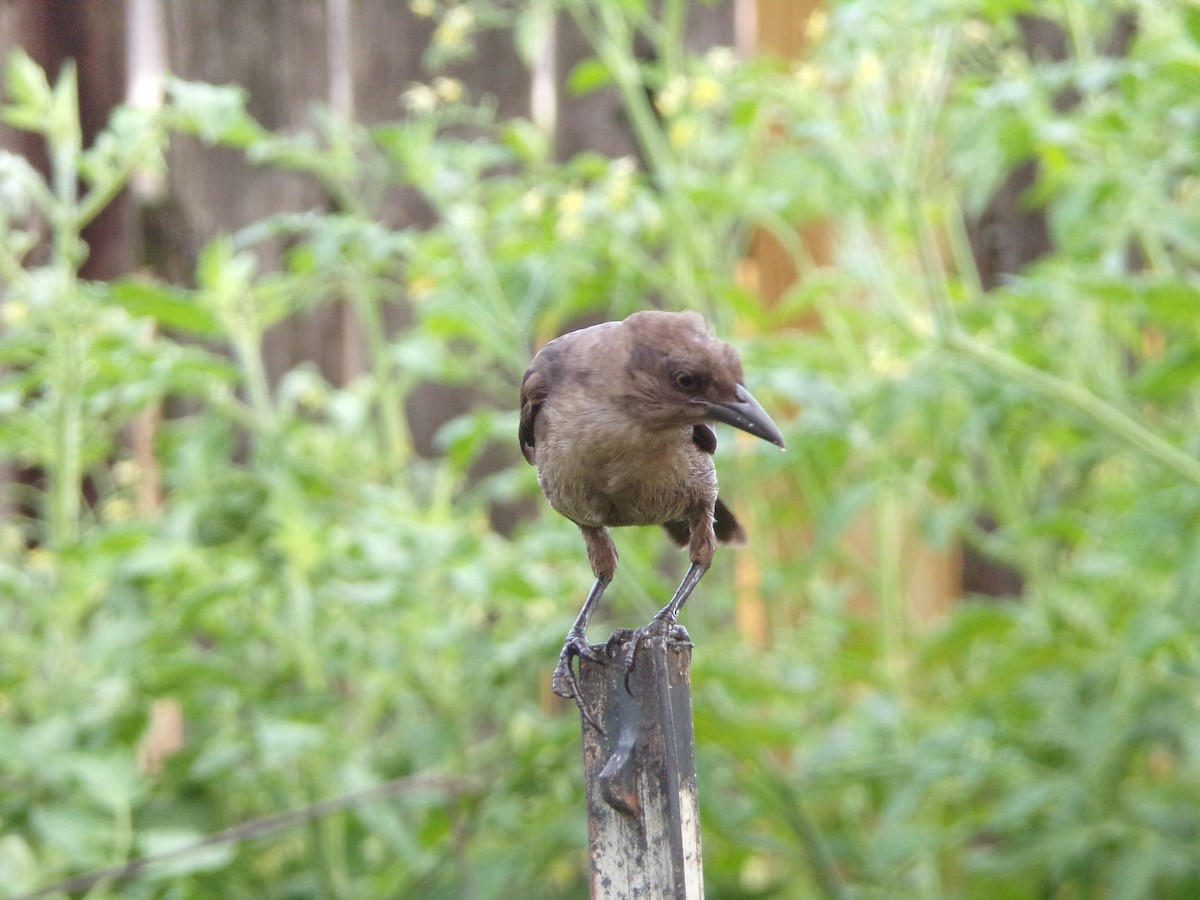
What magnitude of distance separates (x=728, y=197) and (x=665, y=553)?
151 cm

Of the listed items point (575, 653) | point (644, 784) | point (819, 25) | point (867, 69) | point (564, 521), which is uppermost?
point (819, 25)

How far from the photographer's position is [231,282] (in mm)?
3004

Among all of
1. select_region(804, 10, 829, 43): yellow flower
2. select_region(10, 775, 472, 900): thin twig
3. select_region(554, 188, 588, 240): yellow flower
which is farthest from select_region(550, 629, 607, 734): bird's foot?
select_region(804, 10, 829, 43): yellow flower

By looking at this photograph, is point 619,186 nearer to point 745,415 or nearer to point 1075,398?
point 1075,398

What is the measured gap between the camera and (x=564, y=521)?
3312 mm

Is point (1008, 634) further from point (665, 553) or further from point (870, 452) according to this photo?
point (665, 553)

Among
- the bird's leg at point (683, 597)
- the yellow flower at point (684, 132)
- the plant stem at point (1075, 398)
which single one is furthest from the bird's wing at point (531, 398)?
the yellow flower at point (684, 132)

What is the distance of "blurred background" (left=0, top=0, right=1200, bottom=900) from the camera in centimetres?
264

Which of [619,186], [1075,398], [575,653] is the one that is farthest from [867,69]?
[575,653]

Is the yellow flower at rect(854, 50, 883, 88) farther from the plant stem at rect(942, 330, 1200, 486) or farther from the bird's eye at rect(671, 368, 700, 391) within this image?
the bird's eye at rect(671, 368, 700, 391)

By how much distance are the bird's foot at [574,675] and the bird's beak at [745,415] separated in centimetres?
30

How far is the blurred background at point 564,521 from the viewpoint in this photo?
264cm

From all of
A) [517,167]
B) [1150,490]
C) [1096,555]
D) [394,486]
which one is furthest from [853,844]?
[517,167]

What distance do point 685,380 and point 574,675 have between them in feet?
1.35
